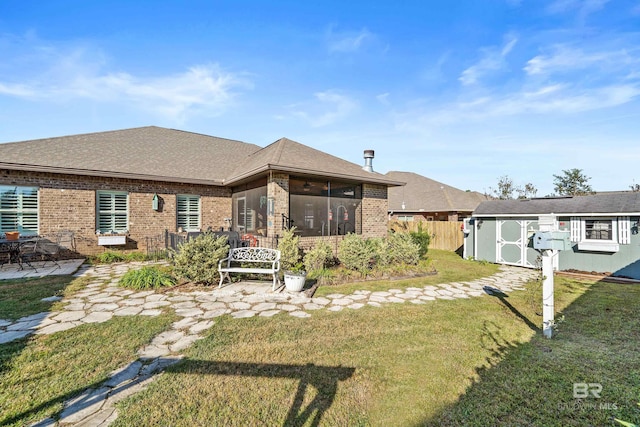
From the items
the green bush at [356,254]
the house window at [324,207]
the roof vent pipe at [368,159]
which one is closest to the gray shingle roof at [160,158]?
the roof vent pipe at [368,159]

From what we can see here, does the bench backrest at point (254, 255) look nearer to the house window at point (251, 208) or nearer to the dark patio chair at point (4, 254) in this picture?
the house window at point (251, 208)

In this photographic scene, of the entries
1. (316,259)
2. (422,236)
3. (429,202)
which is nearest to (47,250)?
(316,259)

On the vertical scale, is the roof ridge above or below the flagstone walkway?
above

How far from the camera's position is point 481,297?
19.7 ft

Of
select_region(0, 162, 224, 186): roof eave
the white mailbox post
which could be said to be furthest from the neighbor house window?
select_region(0, 162, 224, 186): roof eave

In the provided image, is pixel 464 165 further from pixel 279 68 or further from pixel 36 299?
pixel 36 299

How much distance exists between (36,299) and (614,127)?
17982mm

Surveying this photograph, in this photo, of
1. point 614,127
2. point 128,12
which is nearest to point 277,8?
point 128,12

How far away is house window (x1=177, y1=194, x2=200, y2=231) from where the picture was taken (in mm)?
11328

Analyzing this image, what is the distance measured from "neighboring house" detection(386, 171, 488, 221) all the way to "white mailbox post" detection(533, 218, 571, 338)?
15.1 m

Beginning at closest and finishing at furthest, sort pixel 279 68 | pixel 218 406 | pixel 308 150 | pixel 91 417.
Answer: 1. pixel 91 417
2. pixel 218 406
3. pixel 279 68
4. pixel 308 150

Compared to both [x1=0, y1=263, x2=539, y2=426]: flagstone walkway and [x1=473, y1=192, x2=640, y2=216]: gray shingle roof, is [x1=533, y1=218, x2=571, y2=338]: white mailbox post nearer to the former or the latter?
[x1=0, y1=263, x2=539, y2=426]: flagstone walkway

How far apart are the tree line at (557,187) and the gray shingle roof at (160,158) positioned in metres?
17.6

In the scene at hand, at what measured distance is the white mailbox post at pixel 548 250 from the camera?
12.4 feet
